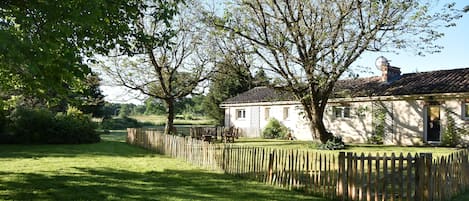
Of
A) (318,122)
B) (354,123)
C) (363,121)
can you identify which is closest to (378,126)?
(363,121)

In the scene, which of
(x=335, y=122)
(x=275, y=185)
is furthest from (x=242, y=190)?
(x=335, y=122)

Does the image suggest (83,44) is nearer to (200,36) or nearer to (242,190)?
(242,190)

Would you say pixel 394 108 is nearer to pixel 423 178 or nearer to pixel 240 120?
pixel 240 120

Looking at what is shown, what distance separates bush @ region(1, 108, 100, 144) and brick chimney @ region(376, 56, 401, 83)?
69.1 ft

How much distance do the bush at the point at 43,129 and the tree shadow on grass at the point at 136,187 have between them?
576 inches

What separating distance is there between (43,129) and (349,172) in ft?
77.6

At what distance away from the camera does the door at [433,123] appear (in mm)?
24531

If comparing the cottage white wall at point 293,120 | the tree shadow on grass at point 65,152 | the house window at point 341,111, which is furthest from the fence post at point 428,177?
the cottage white wall at point 293,120

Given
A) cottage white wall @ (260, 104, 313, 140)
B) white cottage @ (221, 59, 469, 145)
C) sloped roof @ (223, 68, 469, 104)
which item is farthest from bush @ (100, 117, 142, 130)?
sloped roof @ (223, 68, 469, 104)

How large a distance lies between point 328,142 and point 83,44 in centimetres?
1715

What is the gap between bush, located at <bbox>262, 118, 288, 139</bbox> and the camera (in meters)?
34.2

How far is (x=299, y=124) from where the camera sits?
1312 inches

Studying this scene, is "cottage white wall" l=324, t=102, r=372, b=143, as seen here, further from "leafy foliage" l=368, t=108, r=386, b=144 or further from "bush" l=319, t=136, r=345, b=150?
"bush" l=319, t=136, r=345, b=150

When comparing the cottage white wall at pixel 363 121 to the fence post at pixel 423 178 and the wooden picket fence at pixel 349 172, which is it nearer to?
the wooden picket fence at pixel 349 172
